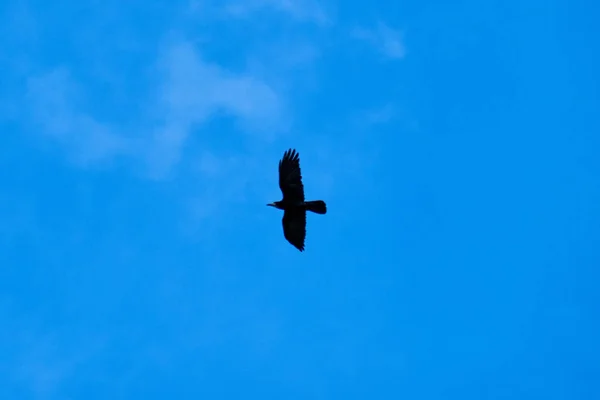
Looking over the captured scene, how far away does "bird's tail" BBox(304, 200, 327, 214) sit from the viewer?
3512 centimetres

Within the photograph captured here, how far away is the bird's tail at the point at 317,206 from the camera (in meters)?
35.1

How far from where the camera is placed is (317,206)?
35.2 meters

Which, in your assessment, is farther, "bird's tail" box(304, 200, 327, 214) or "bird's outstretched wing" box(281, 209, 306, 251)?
"bird's outstretched wing" box(281, 209, 306, 251)

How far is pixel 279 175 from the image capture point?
1393 inches

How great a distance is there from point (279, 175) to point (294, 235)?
2736 mm

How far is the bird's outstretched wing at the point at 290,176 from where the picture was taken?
115 ft

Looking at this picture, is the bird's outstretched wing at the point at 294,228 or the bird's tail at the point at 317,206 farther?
the bird's outstretched wing at the point at 294,228

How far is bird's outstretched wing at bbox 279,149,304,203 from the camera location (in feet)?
115

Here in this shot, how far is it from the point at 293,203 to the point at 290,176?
1220 millimetres

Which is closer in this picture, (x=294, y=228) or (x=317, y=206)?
(x=317, y=206)

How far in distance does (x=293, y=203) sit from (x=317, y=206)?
117 centimetres

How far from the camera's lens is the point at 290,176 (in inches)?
1389

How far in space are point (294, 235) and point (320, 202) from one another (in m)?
2.14

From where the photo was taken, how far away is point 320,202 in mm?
35188
